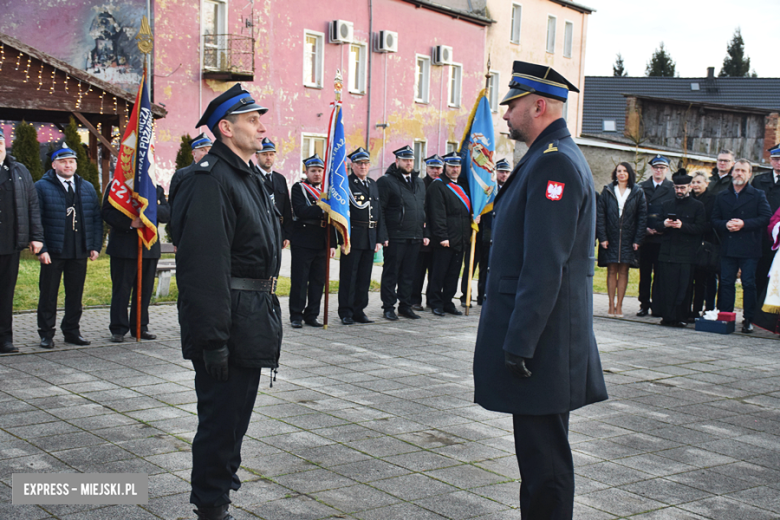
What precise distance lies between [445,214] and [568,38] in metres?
30.6

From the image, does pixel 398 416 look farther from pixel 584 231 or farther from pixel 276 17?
pixel 276 17

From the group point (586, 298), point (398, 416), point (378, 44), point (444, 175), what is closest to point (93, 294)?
point (444, 175)

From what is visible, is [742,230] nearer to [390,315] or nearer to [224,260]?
[390,315]

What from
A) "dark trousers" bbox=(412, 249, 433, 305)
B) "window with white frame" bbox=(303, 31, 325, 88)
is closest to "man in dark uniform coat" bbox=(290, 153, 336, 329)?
"dark trousers" bbox=(412, 249, 433, 305)

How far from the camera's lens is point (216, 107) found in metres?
3.95

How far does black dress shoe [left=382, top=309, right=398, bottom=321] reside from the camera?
445 inches

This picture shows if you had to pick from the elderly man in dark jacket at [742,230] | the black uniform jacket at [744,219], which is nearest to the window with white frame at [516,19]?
the elderly man in dark jacket at [742,230]

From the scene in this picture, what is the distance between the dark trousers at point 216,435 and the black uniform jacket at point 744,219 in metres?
8.96

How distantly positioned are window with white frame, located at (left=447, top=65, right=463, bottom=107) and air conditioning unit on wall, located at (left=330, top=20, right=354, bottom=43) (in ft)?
21.7

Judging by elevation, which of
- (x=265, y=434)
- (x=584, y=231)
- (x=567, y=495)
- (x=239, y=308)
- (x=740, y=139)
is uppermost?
(x=740, y=139)

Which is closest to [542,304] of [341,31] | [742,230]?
[742,230]

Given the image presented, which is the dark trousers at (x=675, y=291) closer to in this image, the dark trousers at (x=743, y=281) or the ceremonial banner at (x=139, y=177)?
the dark trousers at (x=743, y=281)

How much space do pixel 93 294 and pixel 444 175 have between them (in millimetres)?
5833

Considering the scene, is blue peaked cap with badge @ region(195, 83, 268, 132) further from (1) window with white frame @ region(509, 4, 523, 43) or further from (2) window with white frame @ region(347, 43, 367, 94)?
(1) window with white frame @ region(509, 4, 523, 43)
